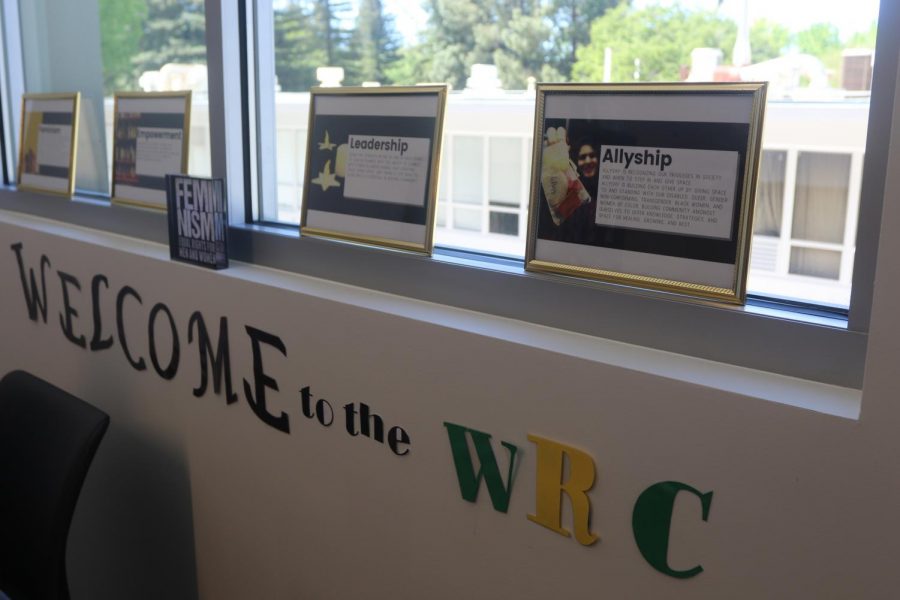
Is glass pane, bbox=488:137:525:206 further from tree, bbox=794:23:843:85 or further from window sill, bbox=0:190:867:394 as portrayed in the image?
tree, bbox=794:23:843:85

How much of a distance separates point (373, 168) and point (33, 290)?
1.35 metres

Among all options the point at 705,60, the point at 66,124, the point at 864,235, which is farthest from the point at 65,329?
the point at 864,235

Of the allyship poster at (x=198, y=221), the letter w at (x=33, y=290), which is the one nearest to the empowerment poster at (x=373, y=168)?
the allyship poster at (x=198, y=221)

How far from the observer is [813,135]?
1136 millimetres

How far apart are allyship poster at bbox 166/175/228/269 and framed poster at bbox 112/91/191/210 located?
0.23m

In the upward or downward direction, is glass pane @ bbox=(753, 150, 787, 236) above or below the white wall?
above

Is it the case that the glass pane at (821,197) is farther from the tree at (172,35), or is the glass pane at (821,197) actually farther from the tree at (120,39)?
the tree at (120,39)

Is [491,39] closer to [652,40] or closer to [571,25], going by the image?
[571,25]

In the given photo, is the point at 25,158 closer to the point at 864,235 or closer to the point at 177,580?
the point at 177,580

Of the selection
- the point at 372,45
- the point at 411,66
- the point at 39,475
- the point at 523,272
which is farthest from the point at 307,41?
the point at 39,475

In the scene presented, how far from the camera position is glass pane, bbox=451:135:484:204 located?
→ 1.54m

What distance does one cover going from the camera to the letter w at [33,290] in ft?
7.64


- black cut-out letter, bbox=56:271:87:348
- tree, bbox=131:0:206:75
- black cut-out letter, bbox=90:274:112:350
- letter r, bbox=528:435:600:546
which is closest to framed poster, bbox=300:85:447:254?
letter r, bbox=528:435:600:546

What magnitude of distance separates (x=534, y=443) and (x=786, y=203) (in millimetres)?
510
